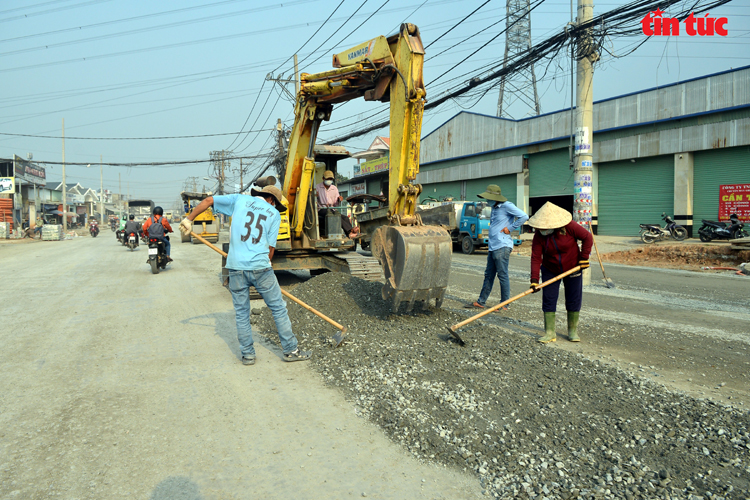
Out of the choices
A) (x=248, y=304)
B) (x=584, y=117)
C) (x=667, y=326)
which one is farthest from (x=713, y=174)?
(x=248, y=304)

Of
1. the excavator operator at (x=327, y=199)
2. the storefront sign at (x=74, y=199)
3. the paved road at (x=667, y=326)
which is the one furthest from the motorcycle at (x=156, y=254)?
the storefront sign at (x=74, y=199)

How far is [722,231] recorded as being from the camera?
53.2 ft

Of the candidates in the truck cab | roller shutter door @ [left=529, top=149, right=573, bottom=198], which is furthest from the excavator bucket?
roller shutter door @ [left=529, top=149, right=573, bottom=198]

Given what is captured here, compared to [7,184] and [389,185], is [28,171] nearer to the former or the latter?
[7,184]

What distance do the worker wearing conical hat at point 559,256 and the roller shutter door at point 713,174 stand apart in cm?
1656

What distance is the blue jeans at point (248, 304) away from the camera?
502 centimetres

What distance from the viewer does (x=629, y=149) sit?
21062 millimetres

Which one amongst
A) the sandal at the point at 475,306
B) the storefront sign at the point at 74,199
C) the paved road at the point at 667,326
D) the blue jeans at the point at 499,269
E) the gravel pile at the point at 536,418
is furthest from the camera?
the storefront sign at the point at 74,199

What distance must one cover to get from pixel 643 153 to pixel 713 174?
2.81 metres

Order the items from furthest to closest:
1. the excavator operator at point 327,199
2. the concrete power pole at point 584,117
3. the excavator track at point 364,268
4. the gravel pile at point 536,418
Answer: the concrete power pole at point 584,117 < the excavator operator at point 327,199 < the excavator track at point 364,268 < the gravel pile at point 536,418

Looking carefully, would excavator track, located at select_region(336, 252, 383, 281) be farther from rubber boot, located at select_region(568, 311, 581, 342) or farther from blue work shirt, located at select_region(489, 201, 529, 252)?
rubber boot, located at select_region(568, 311, 581, 342)

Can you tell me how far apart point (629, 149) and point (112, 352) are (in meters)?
21.6

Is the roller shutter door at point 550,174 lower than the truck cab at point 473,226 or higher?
higher

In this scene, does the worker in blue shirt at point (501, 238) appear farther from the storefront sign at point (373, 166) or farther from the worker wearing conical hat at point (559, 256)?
the storefront sign at point (373, 166)
